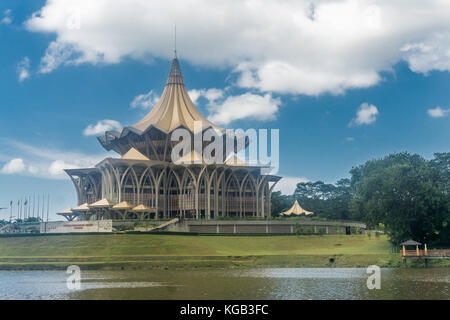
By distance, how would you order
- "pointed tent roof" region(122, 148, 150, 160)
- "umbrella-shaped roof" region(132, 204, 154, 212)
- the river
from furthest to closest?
"pointed tent roof" region(122, 148, 150, 160) < "umbrella-shaped roof" region(132, 204, 154, 212) < the river

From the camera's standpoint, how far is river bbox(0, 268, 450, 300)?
96.0 feet

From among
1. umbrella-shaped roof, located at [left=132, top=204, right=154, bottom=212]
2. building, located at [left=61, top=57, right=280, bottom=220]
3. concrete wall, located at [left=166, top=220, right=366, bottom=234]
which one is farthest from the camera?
building, located at [left=61, top=57, right=280, bottom=220]

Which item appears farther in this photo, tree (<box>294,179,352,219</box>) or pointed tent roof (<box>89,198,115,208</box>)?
tree (<box>294,179,352,219</box>)

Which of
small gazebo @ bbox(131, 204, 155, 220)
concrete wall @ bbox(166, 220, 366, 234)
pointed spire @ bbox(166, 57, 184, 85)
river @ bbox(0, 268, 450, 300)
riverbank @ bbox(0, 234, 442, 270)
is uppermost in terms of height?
pointed spire @ bbox(166, 57, 184, 85)

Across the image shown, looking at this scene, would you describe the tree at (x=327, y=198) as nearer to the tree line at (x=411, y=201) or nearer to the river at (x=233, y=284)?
the tree line at (x=411, y=201)

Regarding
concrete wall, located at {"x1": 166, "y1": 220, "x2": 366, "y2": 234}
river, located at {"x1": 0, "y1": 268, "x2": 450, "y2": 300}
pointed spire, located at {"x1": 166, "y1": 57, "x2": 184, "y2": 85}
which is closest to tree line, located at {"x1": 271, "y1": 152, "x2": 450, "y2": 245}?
river, located at {"x1": 0, "y1": 268, "x2": 450, "y2": 300}

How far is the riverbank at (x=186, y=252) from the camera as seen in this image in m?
47.8

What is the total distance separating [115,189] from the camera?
8231 cm

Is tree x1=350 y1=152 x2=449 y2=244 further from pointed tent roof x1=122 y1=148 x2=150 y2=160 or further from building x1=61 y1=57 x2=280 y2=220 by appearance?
pointed tent roof x1=122 y1=148 x2=150 y2=160

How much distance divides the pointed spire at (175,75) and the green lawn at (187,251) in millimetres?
40114

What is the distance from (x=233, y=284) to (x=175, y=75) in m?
67.2

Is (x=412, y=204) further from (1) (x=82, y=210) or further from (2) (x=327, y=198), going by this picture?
(2) (x=327, y=198)

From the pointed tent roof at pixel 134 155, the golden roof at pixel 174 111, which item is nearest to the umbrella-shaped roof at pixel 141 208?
the pointed tent roof at pixel 134 155

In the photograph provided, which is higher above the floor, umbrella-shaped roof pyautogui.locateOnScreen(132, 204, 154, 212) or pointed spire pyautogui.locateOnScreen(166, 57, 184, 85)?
pointed spire pyautogui.locateOnScreen(166, 57, 184, 85)
